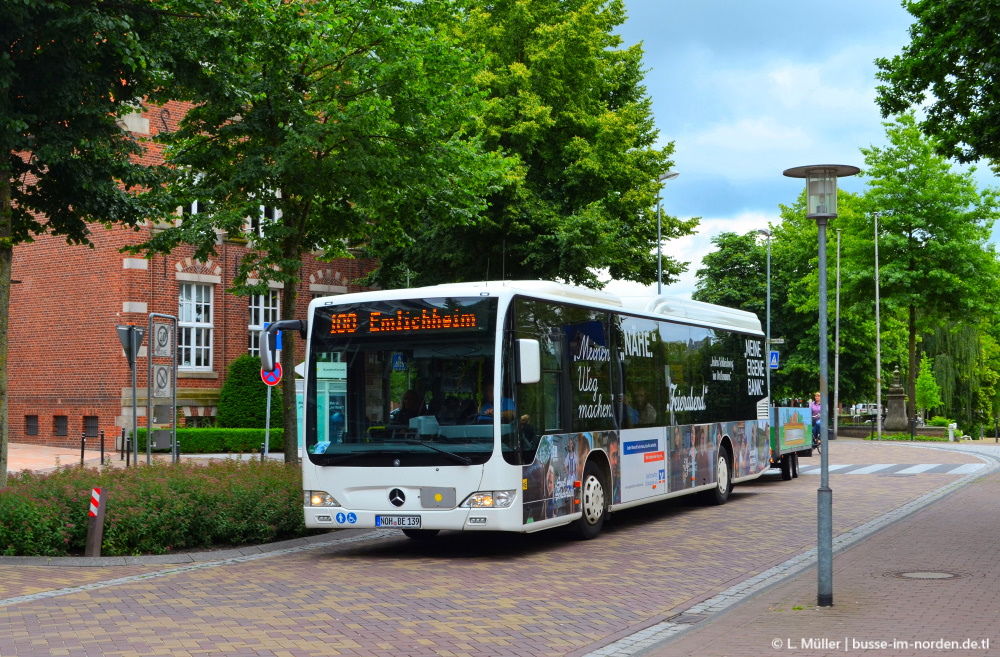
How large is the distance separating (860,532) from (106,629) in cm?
912

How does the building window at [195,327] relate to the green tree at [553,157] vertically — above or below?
below

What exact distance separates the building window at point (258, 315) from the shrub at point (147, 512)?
20.7m

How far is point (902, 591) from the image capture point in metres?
9.32

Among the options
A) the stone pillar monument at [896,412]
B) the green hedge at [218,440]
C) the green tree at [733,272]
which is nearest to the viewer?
the green hedge at [218,440]

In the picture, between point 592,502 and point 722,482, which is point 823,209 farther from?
point 722,482

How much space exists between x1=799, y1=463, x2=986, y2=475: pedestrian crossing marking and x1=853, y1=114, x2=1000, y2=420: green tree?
684 inches

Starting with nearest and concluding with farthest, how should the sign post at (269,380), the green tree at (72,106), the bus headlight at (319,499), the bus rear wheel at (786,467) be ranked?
the bus headlight at (319,499)
the green tree at (72,106)
the sign post at (269,380)
the bus rear wheel at (786,467)

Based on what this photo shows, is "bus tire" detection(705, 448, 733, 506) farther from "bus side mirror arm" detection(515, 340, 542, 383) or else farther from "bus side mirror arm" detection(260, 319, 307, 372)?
"bus side mirror arm" detection(260, 319, 307, 372)

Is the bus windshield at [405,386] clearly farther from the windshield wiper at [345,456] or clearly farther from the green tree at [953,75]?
the green tree at [953,75]

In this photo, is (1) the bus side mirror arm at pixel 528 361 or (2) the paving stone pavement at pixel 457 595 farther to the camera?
(1) the bus side mirror arm at pixel 528 361

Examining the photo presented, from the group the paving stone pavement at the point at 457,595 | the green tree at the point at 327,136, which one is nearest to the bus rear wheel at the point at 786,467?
the paving stone pavement at the point at 457,595

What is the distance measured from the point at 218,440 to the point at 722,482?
16.7 m

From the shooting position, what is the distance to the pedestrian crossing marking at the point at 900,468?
25750 mm

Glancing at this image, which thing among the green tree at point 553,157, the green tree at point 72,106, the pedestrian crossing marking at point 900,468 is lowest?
the pedestrian crossing marking at point 900,468
